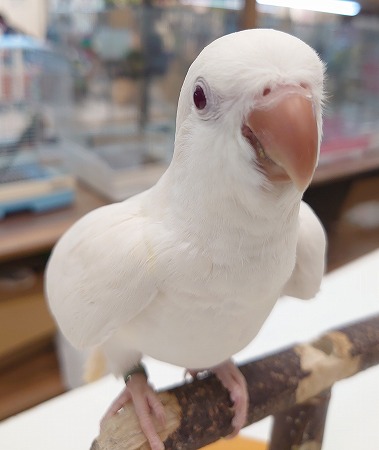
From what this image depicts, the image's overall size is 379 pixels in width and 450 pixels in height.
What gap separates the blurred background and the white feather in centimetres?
63

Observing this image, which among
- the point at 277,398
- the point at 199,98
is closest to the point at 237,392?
the point at 277,398

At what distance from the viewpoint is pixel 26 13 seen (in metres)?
1.05

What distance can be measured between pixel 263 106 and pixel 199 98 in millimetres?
50

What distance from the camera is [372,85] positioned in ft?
6.18

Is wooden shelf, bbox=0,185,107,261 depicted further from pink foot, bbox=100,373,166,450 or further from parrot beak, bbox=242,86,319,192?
parrot beak, bbox=242,86,319,192

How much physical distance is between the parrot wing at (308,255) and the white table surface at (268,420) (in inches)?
11.2

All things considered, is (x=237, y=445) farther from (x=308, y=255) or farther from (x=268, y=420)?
(x=308, y=255)

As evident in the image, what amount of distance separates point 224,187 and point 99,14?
111cm

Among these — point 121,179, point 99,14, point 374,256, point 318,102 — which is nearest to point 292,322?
point 374,256

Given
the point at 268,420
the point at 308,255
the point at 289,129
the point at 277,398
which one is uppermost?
the point at 289,129

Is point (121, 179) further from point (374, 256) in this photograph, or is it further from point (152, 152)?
point (374, 256)

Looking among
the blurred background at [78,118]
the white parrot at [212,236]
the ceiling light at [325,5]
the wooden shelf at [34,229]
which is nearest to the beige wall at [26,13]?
the blurred background at [78,118]

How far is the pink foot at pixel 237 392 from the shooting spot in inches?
19.2

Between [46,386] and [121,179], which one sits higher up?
[121,179]
